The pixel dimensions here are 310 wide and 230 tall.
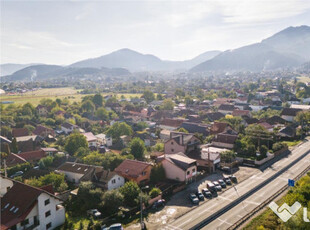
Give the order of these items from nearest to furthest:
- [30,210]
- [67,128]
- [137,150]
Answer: [30,210] → [137,150] → [67,128]

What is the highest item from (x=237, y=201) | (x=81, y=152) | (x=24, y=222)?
(x=24, y=222)

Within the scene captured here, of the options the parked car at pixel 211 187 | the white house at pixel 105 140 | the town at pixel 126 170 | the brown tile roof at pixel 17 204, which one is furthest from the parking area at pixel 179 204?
the white house at pixel 105 140

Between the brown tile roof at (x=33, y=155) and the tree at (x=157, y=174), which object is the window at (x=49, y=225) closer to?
the tree at (x=157, y=174)

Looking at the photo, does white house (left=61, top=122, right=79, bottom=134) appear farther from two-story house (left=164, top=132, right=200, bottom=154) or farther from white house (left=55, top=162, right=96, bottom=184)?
two-story house (left=164, top=132, right=200, bottom=154)

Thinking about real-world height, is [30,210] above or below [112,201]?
above

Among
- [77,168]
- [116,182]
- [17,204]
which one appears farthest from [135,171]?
[17,204]

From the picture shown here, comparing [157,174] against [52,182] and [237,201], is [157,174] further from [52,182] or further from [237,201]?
[52,182]
